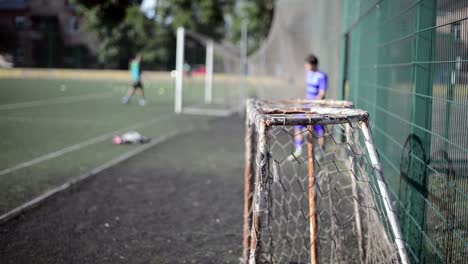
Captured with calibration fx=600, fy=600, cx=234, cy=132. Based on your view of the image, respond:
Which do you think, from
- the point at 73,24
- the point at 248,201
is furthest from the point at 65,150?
the point at 73,24

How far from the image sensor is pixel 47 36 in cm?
3841

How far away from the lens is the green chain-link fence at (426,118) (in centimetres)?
331

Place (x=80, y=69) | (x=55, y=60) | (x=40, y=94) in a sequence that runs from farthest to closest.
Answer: (x=80, y=69)
(x=55, y=60)
(x=40, y=94)

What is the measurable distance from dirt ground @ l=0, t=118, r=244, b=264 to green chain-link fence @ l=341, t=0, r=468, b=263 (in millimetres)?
1678

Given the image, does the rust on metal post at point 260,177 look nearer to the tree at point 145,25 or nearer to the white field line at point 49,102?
the white field line at point 49,102

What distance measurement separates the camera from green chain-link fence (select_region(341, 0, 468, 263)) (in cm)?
331

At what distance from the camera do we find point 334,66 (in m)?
11.8

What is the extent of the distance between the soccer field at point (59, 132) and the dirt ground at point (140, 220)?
22.9 inches

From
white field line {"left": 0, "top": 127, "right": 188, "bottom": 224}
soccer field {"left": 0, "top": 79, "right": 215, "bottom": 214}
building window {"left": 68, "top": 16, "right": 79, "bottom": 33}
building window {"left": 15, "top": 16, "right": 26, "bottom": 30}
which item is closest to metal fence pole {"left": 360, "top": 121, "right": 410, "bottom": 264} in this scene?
white field line {"left": 0, "top": 127, "right": 188, "bottom": 224}

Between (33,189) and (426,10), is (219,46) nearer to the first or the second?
(33,189)

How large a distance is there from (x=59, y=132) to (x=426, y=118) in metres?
11.1

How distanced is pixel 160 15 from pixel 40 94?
34.9 metres

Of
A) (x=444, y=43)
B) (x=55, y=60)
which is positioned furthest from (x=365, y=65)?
(x=55, y=60)

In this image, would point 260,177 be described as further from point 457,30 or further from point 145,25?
point 145,25
